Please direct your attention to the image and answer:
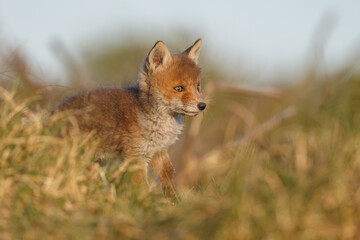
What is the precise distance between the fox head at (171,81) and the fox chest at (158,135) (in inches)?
7.1

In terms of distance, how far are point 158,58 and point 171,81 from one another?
37 cm

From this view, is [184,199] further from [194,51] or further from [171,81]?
[194,51]

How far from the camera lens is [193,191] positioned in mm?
5105

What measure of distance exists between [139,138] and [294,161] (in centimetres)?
253

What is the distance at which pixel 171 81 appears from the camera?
6.38 meters

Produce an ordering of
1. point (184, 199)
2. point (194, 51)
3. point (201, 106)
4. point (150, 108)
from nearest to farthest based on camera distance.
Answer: point (184, 199), point (201, 106), point (150, 108), point (194, 51)

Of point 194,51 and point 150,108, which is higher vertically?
point 194,51

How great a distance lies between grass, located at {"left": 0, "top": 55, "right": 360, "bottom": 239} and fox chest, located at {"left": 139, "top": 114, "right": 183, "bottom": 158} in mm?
1407

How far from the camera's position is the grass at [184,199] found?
10.5 feet

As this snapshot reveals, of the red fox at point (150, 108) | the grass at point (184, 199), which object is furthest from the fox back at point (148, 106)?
the grass at point (184, 199)

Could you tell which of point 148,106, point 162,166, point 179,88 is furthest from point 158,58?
point 162,166

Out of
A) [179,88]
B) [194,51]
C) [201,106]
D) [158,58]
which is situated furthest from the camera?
[194,51]

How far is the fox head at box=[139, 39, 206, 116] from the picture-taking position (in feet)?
20.2

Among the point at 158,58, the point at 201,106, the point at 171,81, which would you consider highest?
the point at 158,58
